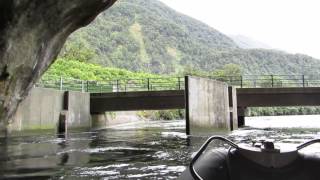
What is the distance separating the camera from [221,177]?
514cm

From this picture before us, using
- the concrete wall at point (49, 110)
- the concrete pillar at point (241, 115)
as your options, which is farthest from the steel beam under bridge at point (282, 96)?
the concrete wall at point (49, 110)

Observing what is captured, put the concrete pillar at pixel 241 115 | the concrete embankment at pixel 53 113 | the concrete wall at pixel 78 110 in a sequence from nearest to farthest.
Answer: the concrete embankment at pixel 53 113 < the concrete wall at pixel 78 110 < the concrete pillar at pixel 241 115

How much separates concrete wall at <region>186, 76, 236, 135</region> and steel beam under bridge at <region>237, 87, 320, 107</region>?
12.8 feet

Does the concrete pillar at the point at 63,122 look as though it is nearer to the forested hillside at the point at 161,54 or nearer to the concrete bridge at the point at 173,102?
the concrete bridge at the point at 173,102

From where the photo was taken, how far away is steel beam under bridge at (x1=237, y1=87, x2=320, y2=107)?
33.2 m

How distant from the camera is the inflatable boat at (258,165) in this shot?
5102mm

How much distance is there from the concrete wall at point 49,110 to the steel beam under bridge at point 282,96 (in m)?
13.1

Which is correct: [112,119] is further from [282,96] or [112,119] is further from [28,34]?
[28,34]

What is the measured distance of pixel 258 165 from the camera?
203 inches

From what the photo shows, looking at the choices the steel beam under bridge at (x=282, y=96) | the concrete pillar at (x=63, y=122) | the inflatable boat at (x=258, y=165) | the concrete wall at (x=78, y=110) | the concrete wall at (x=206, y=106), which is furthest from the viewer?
the steel beam under bridge at (x=282, y=96)

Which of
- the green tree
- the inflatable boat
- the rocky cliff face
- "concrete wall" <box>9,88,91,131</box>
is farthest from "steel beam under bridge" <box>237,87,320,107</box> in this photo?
the green tree

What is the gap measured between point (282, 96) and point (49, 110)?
17.7 meters

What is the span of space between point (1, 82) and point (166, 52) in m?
174

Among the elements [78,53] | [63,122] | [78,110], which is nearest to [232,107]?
[78,110]
